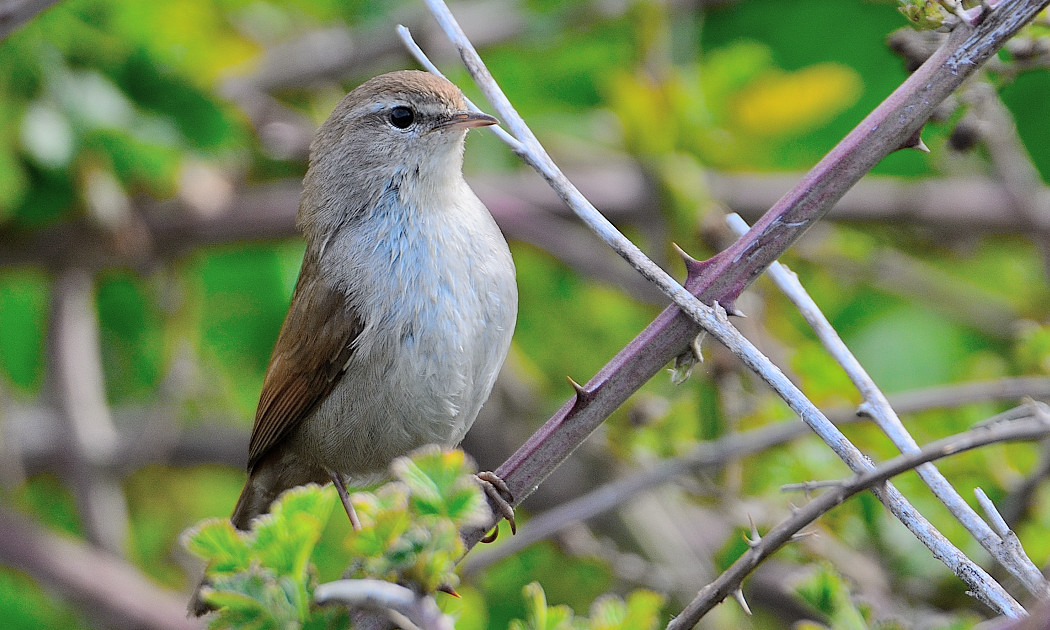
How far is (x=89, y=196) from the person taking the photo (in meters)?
4.22

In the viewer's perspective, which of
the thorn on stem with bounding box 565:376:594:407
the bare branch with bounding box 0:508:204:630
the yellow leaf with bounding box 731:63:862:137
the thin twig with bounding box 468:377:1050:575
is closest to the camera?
the thorn on stem with bounding box 565:376:594:407

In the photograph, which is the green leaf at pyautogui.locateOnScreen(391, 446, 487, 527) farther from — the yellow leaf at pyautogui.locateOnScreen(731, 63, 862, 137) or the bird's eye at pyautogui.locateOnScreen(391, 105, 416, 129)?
the yellow leaf at pyautogui.locateOnScreen(731, 63, 862, 137)

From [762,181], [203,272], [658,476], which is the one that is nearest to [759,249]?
[658,476]

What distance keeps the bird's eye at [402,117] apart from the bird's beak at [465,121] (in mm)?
110

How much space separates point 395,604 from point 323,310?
1640 mm

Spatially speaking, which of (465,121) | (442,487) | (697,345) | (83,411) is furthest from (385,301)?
(83,411)

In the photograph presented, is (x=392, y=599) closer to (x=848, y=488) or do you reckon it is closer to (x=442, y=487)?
(x=442, y=487)

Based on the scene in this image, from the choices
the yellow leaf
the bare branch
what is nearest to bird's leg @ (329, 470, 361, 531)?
the bare branch

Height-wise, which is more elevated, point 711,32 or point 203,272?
point 711,32

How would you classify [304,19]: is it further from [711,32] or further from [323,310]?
[323,310]

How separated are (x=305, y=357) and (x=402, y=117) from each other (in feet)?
2.77

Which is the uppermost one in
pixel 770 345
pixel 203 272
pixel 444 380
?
pixel 203 272

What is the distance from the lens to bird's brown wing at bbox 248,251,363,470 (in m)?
3.13

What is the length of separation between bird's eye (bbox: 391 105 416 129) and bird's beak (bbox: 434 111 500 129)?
110 millimetres
